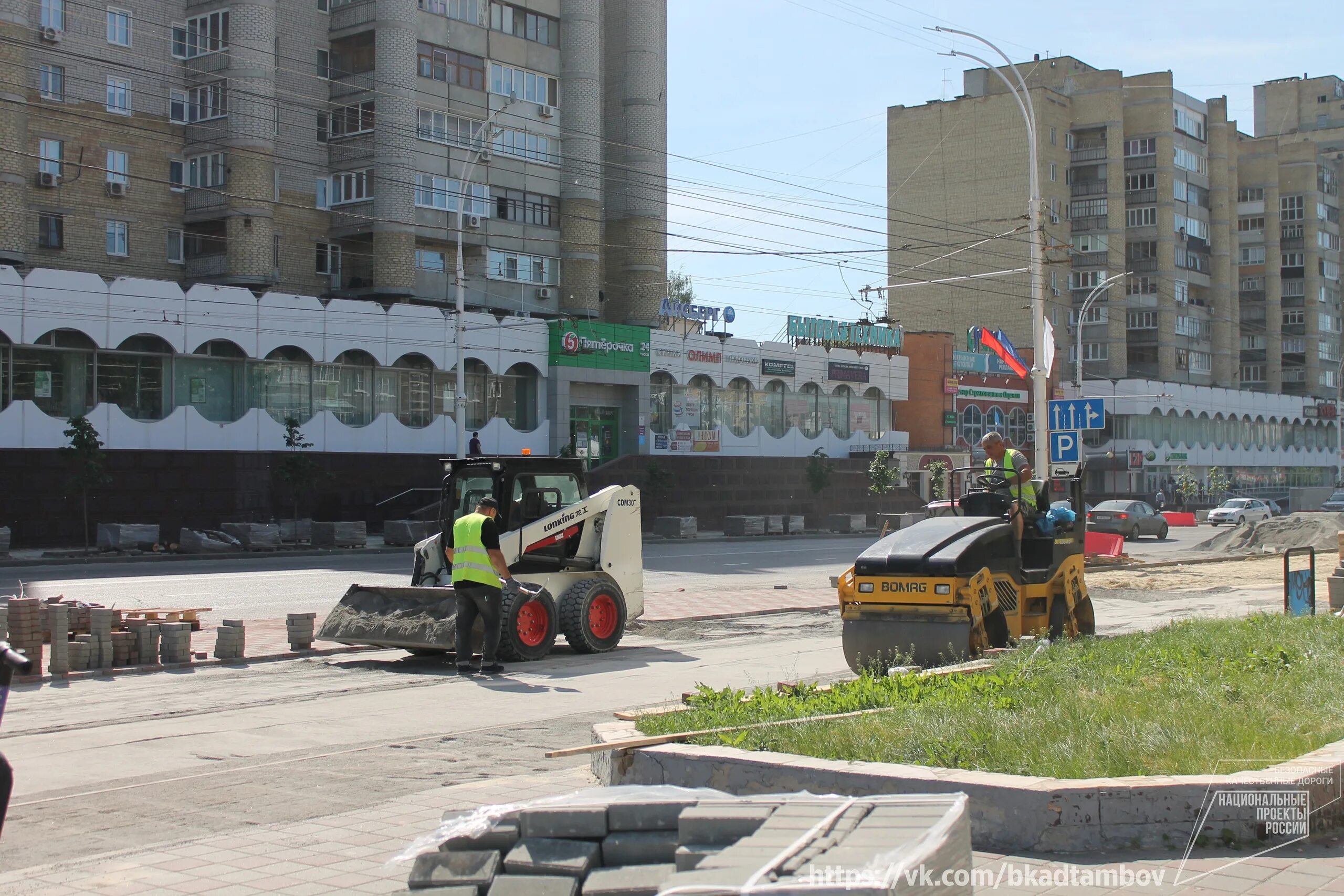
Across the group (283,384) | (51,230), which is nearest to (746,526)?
(283,384)

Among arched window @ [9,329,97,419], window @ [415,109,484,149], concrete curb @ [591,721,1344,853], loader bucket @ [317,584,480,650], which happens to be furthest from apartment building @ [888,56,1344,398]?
concrete curb @ [591,721,1344,853]

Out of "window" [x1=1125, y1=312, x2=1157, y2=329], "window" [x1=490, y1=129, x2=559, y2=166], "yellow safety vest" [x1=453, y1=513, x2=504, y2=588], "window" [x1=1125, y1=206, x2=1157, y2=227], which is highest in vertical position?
"window" [x1=1125, y1=206, x2=1157, y2=227]

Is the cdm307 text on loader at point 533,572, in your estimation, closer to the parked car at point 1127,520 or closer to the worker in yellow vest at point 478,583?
the worker in yellow vest at point 478,583

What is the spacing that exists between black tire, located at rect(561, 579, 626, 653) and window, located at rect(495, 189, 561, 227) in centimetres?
3950

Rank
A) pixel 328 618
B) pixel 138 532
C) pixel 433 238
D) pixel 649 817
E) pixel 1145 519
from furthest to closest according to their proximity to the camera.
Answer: pixel 433 238, pixel 1145 519, pixel 138 532, pixel 328 618, pixel 649 817

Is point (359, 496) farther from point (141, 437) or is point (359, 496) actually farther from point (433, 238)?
point (433, 238)

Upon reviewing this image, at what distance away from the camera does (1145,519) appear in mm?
46312

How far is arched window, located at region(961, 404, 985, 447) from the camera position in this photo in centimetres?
6875

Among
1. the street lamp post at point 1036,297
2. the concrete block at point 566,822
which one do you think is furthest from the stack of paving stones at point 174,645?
the street lamp post at point 1036,297

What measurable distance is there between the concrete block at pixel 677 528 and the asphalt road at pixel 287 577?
8.50 metres

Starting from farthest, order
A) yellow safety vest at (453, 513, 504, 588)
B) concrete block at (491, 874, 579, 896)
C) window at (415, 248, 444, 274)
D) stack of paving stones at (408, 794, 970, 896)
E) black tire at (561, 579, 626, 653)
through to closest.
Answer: window at (415, 248, 444, 274), black tire at (561, 579, 626, 653), yellow safety vest at (453, 513, 504, 588), concrete block at (491, 874, 579, 896), stack of paving stones at (408, 794, 970, 896)

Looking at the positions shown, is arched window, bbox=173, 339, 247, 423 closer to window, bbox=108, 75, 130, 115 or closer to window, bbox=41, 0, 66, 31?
window, bbox=108, 75, 130, 115

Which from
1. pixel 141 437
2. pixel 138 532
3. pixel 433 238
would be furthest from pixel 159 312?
pixel 433 238

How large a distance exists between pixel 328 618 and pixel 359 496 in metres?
29.1
